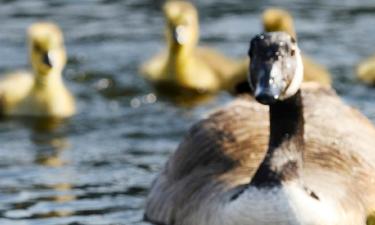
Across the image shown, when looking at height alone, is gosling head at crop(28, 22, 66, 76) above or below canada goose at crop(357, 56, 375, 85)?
above

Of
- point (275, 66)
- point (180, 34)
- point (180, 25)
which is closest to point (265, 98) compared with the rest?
point (275, 66)

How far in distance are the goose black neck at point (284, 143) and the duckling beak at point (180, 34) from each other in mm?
4816

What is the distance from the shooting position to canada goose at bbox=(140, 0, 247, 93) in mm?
12297

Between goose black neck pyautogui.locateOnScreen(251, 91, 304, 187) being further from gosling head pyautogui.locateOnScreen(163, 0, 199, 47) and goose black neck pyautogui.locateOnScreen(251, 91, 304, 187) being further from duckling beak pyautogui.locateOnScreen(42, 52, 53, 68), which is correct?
gosling head pyautogui.locateOnScreen(163, 0, 199, 47)

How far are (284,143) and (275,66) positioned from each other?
0.52 meters

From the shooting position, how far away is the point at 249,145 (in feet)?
25.9

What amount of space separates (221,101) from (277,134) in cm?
463

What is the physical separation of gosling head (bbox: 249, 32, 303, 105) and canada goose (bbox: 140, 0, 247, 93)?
508cm

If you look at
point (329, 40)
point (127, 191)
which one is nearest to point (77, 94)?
point (329, 40)

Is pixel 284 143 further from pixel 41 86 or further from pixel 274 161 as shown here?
pixel 41 86

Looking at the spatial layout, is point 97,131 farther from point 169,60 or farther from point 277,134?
point 277,134

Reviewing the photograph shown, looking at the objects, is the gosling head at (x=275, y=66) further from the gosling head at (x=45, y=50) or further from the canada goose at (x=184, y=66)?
the canada goose at (x=184, y=66)

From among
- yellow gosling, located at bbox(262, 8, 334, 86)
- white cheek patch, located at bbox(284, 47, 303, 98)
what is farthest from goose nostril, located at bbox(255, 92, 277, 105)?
yellow gosling, located at bbox(262, 8, 334, 86)

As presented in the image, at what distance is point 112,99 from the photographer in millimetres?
11656
